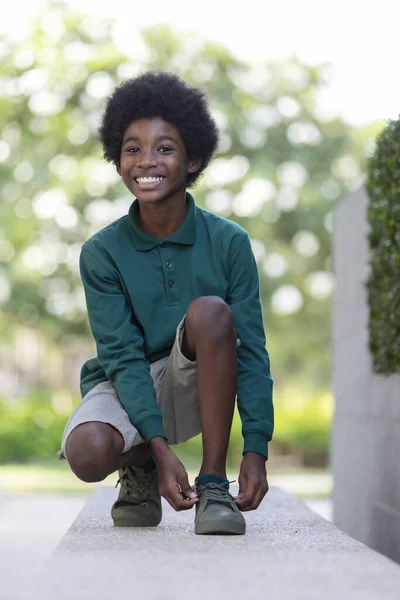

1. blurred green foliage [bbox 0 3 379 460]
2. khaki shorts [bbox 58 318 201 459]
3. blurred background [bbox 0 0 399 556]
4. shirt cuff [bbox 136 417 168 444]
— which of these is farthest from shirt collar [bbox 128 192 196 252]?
blurred green foliage [bbox 0 3 379 460]

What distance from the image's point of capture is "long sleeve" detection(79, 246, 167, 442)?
2.84 metres

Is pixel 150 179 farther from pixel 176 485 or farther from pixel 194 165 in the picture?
pixel 176 485

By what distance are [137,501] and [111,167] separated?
10.9 metres

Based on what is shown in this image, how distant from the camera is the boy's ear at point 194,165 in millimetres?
3240

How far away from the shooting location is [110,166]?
13609 mm

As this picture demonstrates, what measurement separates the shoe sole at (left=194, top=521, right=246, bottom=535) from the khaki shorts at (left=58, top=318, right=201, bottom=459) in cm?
30

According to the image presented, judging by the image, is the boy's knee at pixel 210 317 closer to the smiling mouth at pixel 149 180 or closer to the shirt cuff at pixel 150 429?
the shirt cuff at pixel 150 429

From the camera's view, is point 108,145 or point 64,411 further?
point 64,411

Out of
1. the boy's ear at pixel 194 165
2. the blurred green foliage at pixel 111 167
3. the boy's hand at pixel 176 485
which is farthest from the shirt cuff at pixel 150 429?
the blurred green foliage at pixel 111 167

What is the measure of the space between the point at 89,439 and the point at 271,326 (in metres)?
11.8

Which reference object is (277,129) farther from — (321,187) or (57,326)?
(57,326)

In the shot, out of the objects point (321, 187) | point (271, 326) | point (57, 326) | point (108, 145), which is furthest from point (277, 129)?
point (108, 145)

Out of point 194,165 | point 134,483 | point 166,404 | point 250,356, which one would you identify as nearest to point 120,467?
point 134,483

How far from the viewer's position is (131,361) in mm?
2934
